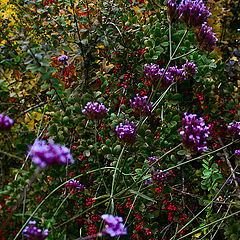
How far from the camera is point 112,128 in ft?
3.26

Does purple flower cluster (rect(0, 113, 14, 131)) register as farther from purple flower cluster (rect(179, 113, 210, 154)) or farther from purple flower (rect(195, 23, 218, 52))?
purple flower (rect(195, 23, 218, 52))

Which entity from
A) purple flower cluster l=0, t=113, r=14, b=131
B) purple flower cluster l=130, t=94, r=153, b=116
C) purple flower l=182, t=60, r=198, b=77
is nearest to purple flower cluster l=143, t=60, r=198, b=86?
purple flower l=182, t=60, r=198, b=77

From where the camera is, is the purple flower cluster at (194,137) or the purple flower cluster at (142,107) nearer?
the purple flower cluster at (194,137)

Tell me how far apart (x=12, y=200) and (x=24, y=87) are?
18.7 inches

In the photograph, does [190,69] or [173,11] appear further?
[190,69]

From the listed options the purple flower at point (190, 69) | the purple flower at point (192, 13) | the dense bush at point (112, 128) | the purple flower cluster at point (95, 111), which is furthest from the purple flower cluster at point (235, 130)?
the purple flower cluster at point (95, 111)

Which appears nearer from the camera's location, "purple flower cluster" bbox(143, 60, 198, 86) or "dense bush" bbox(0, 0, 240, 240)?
"dense bush" bbox(0, 0, 240, 240)

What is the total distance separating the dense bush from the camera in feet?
2.61

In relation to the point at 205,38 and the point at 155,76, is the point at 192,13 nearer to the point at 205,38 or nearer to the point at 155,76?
the point at 205,38

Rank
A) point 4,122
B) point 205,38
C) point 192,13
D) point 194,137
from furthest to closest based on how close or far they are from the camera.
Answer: point 205,38 < point 192,13 < point 194,137 < point 4,122

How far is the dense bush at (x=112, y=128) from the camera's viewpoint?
80cm

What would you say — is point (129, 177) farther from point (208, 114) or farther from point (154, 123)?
point (208, 114)

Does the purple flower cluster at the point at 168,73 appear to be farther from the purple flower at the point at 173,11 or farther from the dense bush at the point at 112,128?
the purple flower at the point at 173,11

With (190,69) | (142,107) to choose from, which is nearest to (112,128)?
(142,107)
